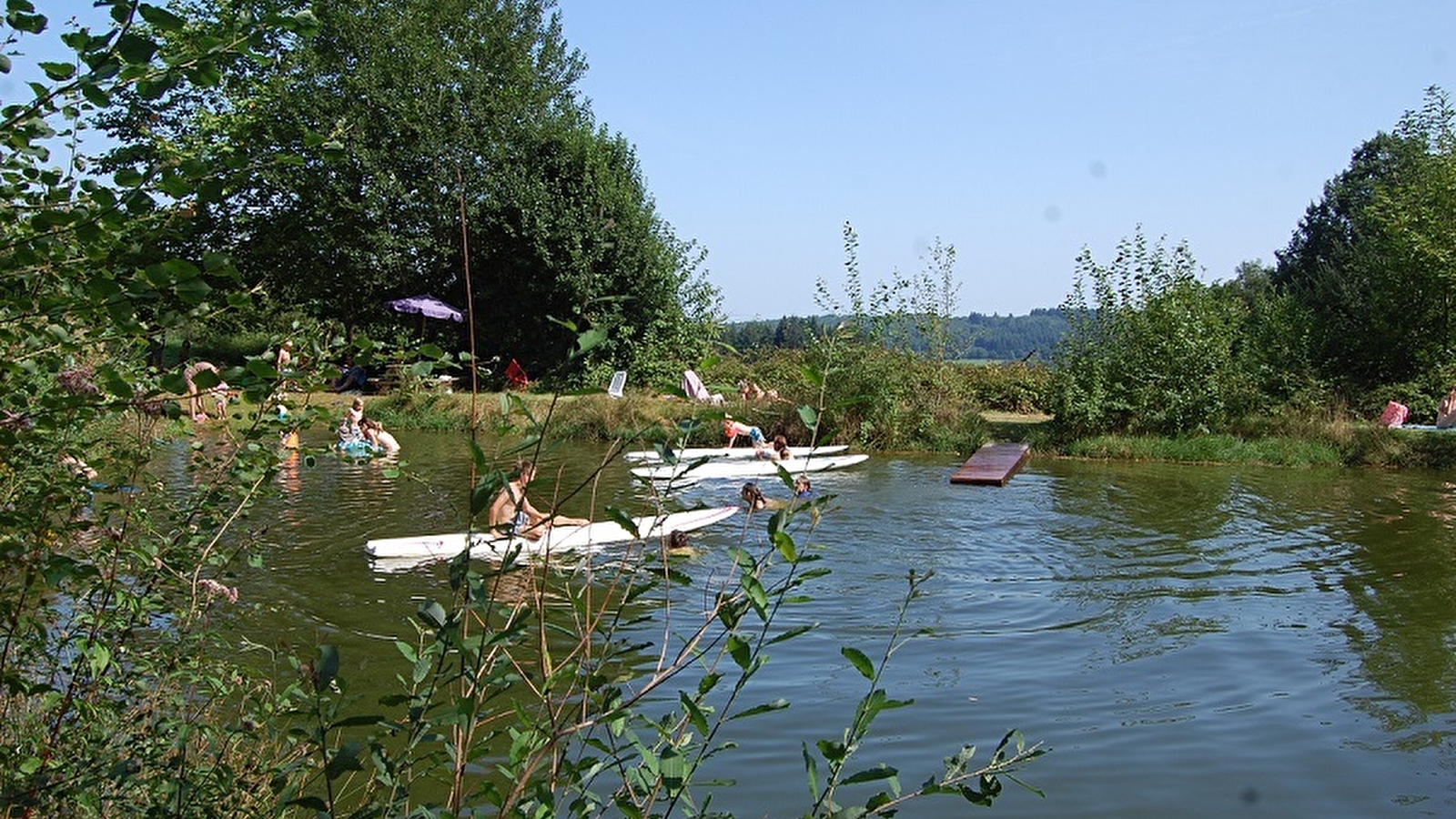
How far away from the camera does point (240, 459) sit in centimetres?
356

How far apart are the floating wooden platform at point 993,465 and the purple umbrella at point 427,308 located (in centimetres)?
1383

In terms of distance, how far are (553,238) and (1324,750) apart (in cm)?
2453

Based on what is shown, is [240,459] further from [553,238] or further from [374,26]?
[374,26]

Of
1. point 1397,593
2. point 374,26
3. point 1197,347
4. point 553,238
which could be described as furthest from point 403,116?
point 1397,593

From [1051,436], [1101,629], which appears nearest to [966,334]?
[1051,436]

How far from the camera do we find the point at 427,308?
30297mm

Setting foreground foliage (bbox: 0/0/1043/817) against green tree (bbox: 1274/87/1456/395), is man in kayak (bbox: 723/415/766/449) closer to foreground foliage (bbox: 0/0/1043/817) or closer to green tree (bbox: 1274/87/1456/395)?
green tree (bbox: 1274/87/1456/395)

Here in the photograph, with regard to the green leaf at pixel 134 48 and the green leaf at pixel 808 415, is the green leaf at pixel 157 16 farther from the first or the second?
the green leaf at pixel 808 415

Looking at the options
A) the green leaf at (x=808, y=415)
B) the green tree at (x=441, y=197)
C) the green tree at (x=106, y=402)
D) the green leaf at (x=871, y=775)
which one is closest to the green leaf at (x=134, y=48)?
the green tree at (x=106, y=402)

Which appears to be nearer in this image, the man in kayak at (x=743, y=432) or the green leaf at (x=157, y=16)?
the green leaf at (x=157, y=16)

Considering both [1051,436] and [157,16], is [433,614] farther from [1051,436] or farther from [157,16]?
[1051,436]

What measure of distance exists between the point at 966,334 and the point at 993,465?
19.4 ft

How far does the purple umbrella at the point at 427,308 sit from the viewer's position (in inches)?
1184

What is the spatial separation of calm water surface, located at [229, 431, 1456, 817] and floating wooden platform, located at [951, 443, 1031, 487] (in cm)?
52
